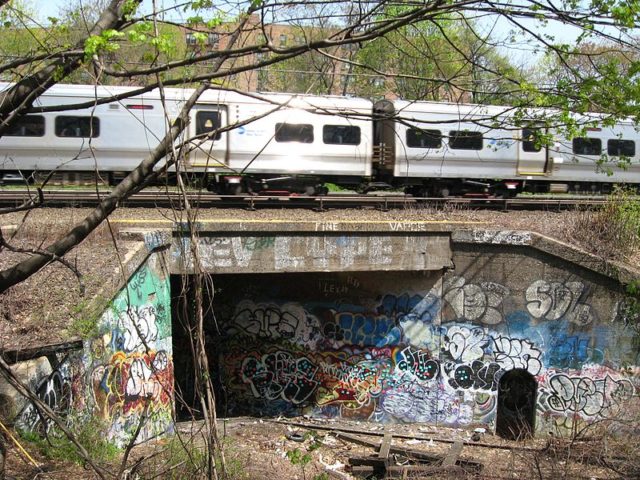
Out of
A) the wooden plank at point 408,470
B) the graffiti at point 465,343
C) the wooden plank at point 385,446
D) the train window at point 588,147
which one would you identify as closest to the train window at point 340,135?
the graffiti at point 465,343

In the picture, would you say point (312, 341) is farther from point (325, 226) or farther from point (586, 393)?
point (586, 393)

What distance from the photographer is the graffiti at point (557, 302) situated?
1239 cm

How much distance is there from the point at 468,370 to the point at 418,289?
1.96 m

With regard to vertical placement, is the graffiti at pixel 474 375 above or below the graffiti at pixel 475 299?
below

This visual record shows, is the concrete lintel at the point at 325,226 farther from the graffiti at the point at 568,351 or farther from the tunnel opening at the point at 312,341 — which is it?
the graffiti at the point at 568,351

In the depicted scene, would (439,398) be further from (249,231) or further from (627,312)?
(249,231)

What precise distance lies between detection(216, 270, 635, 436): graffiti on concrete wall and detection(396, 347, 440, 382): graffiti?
21 millimetres

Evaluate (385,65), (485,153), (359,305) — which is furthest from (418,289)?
(385,65)

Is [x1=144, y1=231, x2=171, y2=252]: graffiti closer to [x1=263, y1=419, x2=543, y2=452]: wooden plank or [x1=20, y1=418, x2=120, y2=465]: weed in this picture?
[x1=20, y1=418, x2=120, y2=465]: weed

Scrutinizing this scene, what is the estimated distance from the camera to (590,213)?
12.8 meters

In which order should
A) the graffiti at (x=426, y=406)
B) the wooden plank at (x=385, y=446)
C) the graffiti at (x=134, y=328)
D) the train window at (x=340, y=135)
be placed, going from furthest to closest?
Result: the train window at (x=340, y=135) < the graffiti at (x=426, y=406) < the wooden plank at (x=385, y=446) < the graffiti at (x=134, y=328)

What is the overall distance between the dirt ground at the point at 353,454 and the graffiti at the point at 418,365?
1.07 m

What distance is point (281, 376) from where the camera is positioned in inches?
542

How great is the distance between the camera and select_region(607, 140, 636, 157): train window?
19123 millimetres
